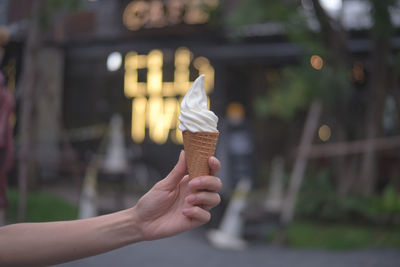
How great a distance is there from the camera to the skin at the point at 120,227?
4.67 ft

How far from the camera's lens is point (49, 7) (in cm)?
718

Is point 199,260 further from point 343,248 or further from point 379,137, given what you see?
point 379,137

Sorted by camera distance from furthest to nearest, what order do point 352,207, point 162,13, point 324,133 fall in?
1. point 324,133
2. point 162,13
3. point 352,207

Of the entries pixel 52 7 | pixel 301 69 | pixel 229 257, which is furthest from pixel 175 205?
pixel 52 7

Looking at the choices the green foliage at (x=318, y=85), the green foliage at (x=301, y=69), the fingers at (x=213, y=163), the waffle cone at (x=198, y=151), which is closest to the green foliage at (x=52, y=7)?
the green foliage at (x=301, y=69)

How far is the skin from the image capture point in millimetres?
1424

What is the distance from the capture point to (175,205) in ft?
5.26

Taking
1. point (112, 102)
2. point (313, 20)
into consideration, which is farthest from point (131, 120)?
point (313, 20)

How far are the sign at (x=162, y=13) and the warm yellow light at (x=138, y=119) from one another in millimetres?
1861

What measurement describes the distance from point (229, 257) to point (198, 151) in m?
4.20

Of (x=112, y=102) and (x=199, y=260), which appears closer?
(x=199, y=260)

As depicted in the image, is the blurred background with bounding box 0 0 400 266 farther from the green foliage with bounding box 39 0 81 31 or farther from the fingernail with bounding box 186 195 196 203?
the fingernail with bounding box 186 195 196 203

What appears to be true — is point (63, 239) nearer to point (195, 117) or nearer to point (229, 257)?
point (195, 117)

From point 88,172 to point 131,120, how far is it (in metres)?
2.43
